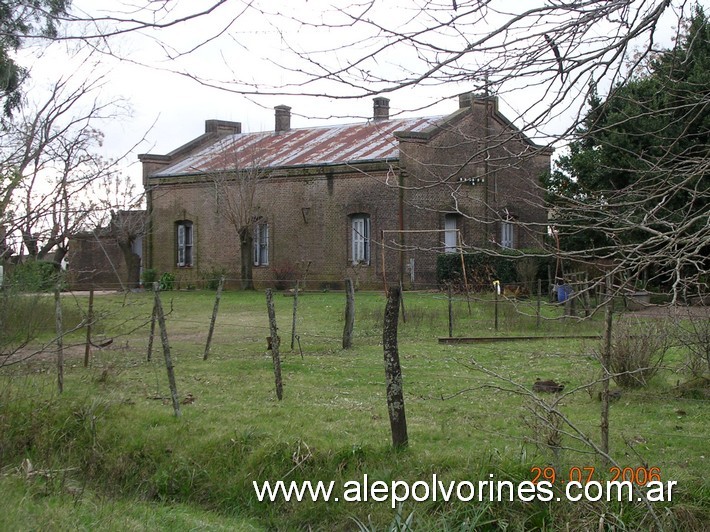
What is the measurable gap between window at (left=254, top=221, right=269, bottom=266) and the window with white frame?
344 centimetres

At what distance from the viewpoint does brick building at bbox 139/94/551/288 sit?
1155 inches

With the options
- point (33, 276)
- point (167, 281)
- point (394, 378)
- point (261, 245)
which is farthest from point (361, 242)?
point (394, 378)

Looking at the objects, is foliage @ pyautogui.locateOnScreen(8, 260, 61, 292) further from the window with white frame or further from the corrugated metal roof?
the window with white frame

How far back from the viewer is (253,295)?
2869 cm

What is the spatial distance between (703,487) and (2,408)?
21.3 ft

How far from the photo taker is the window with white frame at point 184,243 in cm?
3550

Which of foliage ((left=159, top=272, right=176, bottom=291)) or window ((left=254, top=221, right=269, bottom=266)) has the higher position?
window ((left=254, top=221, right=269, bottom=266))

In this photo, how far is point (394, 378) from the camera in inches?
277

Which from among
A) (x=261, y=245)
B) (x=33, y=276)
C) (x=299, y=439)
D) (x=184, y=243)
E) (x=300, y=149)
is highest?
(x=300, y=149)

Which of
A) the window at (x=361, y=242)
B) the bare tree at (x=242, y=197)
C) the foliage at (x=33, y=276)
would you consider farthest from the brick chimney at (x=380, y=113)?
the bare tree at (x=242, y=197)

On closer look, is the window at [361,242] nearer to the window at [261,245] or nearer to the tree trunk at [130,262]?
the window at [261,245]

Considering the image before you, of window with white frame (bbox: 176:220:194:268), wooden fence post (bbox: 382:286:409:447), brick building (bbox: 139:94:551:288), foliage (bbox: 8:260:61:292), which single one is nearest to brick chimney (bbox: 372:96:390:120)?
wooden fence post (bbox: 382:286:409:447)
